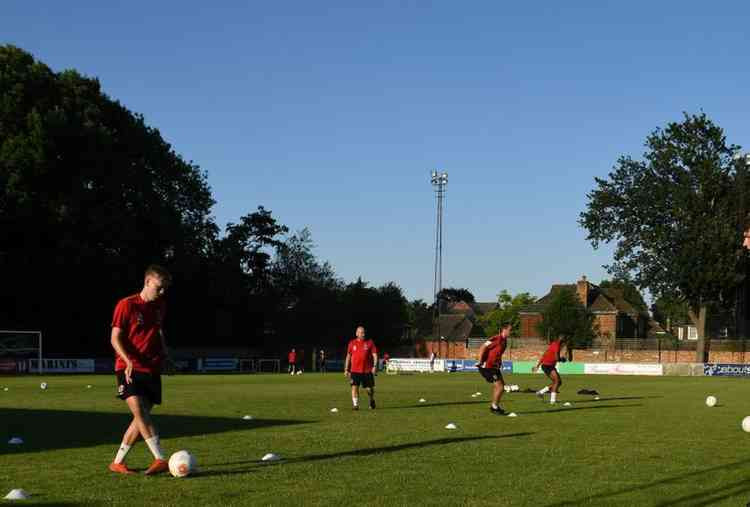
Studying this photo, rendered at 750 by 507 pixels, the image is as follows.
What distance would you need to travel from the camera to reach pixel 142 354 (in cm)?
1058

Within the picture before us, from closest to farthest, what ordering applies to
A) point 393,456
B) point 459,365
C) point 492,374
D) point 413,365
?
point 393,456
point 492,374
point 459,365
point 413,365

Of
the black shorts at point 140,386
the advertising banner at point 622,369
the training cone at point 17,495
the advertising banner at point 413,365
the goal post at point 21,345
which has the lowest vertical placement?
the advertising banner at point 413,365

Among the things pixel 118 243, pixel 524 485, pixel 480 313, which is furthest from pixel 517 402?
pixel 480 313

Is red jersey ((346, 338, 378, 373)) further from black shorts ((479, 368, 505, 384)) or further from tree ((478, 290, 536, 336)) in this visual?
tree ((478, 290, 536, 336))

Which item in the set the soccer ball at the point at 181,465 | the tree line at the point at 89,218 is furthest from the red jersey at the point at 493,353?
the tree line at the point at 89,218

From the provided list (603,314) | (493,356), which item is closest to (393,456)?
(493,356)

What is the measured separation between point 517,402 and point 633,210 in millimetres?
51109

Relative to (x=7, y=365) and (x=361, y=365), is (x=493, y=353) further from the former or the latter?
(x=7, y=365)

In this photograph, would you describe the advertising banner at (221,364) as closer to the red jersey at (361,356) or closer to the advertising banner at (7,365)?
the advertising banner at (7,365)

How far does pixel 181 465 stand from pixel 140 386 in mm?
1025

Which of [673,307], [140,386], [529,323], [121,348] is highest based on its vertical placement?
[121,348]

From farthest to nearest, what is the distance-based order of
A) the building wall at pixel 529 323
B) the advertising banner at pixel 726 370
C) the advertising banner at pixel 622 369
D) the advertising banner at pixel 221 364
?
the building wall at pixel 529 323 → the advertising banner at pixel 221 364 → the advertising banner at pixel 622 369 → the advertising banner at pixel 726 370

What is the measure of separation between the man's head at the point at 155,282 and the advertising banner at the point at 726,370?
58.6 m

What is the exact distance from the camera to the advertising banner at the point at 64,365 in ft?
182
